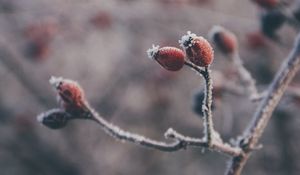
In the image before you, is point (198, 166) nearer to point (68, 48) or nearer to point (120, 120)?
point (120, 120)

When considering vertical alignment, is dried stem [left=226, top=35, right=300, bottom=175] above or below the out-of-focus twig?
below

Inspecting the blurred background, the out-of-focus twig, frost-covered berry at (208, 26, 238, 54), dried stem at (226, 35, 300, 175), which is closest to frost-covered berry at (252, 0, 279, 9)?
frost-covered berry at (208, 26, 238, 54)

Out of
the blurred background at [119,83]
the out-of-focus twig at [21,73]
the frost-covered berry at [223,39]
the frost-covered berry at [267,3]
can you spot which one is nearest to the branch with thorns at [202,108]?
the frost-covered berry at [223,39]

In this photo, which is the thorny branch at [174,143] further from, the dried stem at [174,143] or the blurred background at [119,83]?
the blurred background at [119,83]

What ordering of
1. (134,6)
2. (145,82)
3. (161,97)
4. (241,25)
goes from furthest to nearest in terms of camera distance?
(145,82) → (161,97) → (134,6) → (241,25)

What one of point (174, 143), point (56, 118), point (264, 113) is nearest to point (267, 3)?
point (264, 113)

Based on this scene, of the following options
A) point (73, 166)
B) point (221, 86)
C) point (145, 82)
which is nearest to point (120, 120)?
point (145, 82)

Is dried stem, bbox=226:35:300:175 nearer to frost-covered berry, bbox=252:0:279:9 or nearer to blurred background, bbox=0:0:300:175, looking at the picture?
frost-covered berry, bbox=252:0:279:9
